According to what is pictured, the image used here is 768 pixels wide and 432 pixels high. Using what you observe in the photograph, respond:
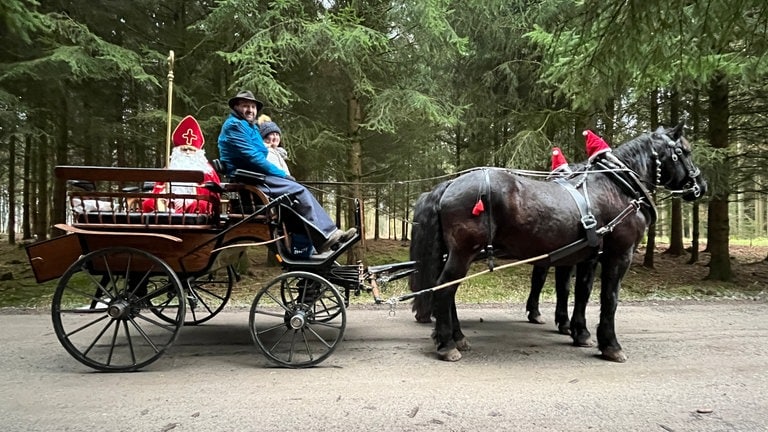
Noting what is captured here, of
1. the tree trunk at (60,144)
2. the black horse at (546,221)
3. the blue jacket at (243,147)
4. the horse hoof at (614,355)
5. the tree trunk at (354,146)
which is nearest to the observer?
the blue jacket at (243,147)

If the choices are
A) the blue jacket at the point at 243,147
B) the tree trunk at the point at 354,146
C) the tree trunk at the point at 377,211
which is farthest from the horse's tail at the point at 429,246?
the tree trunk at the point at 354,146

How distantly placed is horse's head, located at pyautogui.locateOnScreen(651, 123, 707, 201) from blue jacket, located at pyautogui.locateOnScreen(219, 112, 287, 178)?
4.07 meters

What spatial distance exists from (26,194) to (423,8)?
17.0 meters

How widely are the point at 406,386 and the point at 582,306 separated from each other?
2423 millimetres

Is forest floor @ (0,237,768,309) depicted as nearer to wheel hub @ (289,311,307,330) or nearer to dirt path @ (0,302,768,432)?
dirt path @ (0,302,768,432)

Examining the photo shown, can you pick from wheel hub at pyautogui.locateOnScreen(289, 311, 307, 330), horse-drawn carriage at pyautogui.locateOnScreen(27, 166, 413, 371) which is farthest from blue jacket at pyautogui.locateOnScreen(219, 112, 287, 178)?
wheel hub at pyautogui.locateOnScreen(289, 311, 307, 330)

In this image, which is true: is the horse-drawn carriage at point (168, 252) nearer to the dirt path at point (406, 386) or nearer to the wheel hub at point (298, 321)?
the wheel hub at point (298, 321)

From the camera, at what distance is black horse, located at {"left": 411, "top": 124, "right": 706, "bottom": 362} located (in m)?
4.20

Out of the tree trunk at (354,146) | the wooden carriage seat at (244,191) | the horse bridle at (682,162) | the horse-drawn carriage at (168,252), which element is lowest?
the horse-drawn carriage at (168,252)

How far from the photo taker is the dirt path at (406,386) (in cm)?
282

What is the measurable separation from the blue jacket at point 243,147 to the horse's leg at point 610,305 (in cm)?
341

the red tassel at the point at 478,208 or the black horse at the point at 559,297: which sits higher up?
the red tassel at the point at 478,208

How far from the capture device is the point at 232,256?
445 cm

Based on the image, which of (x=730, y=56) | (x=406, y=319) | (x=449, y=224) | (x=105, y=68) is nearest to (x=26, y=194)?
(x=105, y=68)
